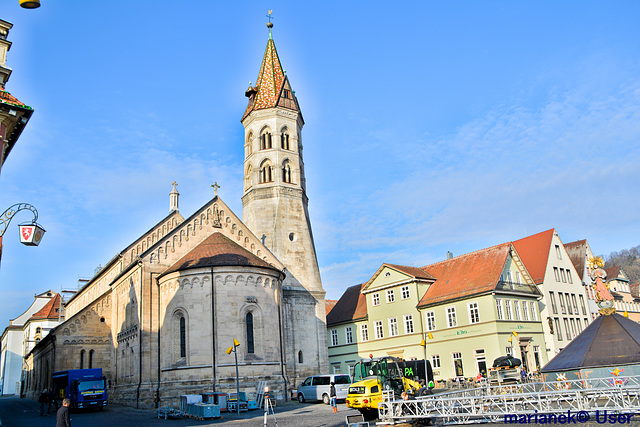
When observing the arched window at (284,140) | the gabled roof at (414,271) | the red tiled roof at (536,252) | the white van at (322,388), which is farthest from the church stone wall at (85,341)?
the red tiled roof at (536,252)

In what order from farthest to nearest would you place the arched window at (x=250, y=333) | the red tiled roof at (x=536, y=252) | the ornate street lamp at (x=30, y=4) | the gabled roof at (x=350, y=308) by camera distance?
the gabled roof at (x=350, y=308), the red tiled roof at (x=536, y=252), the arched window at (x=250, y=333), the ornate street lamp at (x=30, y=4)

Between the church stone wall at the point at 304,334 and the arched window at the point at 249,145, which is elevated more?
the arched window at the point at 249,145

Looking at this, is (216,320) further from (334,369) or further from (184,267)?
(334,369)

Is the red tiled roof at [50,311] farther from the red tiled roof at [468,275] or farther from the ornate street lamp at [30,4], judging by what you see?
the ornate street lamp at [30,4]

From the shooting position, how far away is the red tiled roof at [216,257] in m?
31.6

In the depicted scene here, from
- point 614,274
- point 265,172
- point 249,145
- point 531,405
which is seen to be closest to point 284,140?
point 249,145

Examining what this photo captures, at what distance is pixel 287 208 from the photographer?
4166 cm

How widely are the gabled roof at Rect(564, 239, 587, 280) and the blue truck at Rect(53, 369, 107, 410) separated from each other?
1756 inches

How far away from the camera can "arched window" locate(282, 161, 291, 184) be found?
42.8m

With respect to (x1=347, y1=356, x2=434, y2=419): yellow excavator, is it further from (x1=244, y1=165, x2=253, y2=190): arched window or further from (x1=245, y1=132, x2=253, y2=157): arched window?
(x1=245, y1=132, x2=253, y2=157): arched window

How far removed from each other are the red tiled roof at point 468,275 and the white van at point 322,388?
1433cm

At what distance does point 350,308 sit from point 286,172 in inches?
697

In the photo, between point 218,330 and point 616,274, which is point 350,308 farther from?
point 616,274

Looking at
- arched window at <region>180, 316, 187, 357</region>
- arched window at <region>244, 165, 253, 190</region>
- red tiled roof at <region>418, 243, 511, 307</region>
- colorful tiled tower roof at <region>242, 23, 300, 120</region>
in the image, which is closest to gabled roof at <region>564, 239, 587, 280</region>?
red tiled roof at <region>418, 243, 511, 307</region>
